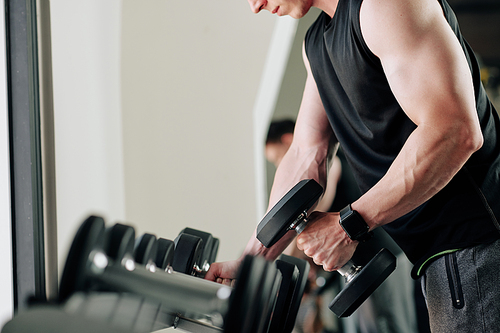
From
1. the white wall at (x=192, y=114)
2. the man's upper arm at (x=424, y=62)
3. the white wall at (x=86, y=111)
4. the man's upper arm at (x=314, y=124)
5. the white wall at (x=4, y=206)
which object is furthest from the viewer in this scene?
the white wall at (x=192, y=114)

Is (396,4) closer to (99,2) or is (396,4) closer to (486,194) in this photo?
(486,194)

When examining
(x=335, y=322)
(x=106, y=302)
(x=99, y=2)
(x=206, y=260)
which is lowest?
(x=335, y=322)

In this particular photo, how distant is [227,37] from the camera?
7.75 feet

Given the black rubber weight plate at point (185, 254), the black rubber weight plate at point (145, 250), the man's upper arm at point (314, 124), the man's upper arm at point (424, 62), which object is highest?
the man's upper arm at point (424, 62)

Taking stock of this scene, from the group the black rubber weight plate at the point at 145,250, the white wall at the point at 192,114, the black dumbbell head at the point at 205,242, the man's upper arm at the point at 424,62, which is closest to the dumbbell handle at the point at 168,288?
the black rubber weight plate at the point at 145,250

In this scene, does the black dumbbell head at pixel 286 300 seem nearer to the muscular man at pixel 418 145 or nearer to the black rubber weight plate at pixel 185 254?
the muscular man at pixel 418 145

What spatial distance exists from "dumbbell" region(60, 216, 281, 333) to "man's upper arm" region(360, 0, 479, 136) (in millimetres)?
416

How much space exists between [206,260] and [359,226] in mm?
395

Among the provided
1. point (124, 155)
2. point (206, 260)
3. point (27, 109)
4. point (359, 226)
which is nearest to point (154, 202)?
point (124, 155)

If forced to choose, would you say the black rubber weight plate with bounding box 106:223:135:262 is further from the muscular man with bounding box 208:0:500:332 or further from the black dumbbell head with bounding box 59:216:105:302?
the muscular man with bounding box 208:0:500:332

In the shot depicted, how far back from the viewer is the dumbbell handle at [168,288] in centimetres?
55

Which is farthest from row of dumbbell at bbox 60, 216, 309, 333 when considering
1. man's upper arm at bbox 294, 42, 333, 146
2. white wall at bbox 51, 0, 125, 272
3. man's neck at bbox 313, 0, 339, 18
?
white wall at bbox 51, 0, 125, 272

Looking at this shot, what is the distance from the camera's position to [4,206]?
1.23 m

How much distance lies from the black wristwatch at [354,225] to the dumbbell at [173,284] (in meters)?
0.24
